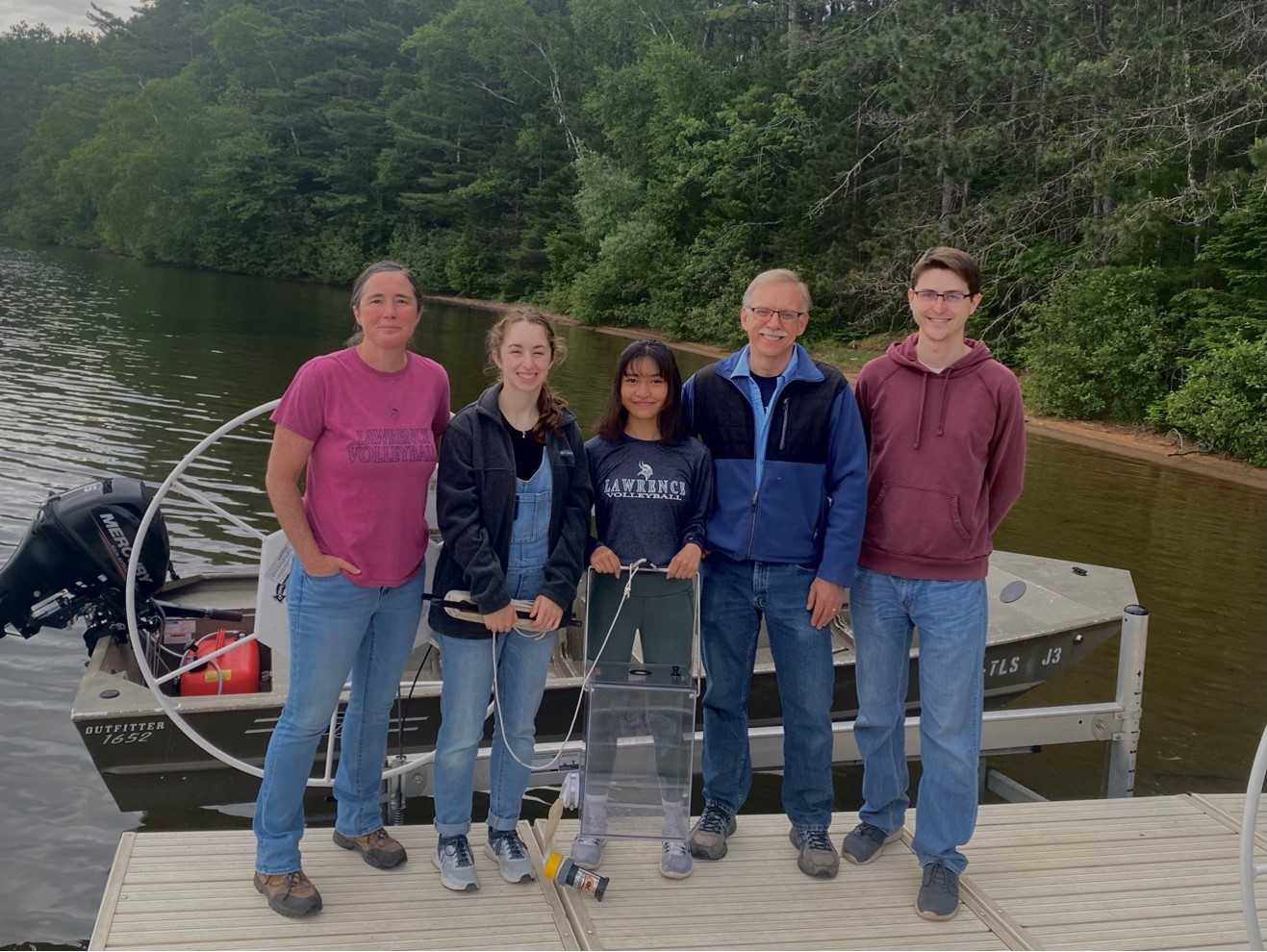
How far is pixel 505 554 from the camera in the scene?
126 inches

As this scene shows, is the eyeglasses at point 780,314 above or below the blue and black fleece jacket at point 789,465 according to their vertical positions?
above

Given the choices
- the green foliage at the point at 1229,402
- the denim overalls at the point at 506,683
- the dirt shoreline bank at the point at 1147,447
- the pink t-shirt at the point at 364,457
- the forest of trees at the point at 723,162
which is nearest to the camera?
the pink t-shirt at the point at 364,457

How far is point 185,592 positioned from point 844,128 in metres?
26.9

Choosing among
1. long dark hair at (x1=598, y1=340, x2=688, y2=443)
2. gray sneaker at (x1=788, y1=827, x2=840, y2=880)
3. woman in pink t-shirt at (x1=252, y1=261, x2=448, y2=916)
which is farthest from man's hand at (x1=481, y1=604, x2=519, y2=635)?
gray sneaker at (x1=788, y1=827, x2=840, y2=880)

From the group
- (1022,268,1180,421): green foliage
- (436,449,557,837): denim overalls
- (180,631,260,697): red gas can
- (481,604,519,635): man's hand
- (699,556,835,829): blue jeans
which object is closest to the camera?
(481,604,519,635): man's hand

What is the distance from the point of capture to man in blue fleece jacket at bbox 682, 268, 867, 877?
131 inches

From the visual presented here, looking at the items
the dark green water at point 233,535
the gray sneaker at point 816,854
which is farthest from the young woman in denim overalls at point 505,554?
the dark green water at point 233,535

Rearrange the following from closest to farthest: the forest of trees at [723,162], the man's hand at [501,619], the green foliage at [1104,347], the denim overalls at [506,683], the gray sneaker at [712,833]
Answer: the man's hand at [501,619] < the denim overalls at [506,683] < the gray sneaker at [712,833] < the green foliage at [1104,347] < the forest of trees at [723,162]

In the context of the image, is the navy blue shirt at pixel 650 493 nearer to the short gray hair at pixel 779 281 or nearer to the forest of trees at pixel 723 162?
the short gray hair at pixel 779 281

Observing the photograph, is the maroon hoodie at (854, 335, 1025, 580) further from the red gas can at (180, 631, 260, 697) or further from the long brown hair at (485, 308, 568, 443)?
the red gas can at (180, 631, 260, 697)

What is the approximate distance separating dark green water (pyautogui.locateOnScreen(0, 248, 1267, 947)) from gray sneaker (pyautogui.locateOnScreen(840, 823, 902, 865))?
262 centimetres

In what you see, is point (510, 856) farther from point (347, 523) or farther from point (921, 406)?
point (921, 406)

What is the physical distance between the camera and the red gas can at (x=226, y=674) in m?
5.32

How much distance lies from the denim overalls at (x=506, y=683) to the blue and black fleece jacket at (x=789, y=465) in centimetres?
59
